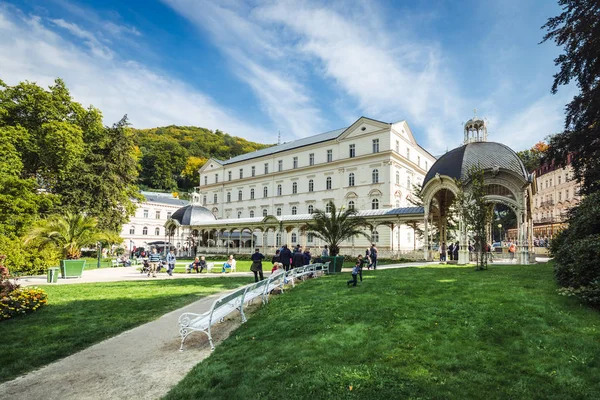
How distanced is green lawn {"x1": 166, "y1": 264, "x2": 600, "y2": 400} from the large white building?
1089 inches

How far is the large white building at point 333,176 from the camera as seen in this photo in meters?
41.5

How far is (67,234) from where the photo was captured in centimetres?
2398

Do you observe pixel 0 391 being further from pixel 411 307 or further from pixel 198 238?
pixel 198 238

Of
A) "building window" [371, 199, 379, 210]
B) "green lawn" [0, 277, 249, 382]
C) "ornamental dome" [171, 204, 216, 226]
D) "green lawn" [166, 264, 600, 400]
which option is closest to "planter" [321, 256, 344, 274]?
"green lawn" [0, 277, 249, 382]

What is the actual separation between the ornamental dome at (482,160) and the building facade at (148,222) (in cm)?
4959

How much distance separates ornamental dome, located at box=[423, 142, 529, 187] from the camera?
20.0 m

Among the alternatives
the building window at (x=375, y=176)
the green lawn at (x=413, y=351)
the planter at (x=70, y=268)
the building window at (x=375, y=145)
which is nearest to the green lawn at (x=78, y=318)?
the green lawn at (x=413, y=351)

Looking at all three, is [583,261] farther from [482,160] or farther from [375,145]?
[375,145]

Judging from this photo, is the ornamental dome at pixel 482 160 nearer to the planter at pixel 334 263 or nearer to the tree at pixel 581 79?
the tree at pixel 581 79

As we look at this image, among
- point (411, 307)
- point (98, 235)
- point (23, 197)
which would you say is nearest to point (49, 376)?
point (411, 307)

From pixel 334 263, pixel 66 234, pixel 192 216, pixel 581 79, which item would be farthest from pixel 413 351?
pixel 192 216

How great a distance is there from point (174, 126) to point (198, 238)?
294ft

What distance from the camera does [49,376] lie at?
17.2 ft

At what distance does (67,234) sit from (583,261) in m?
27.5
